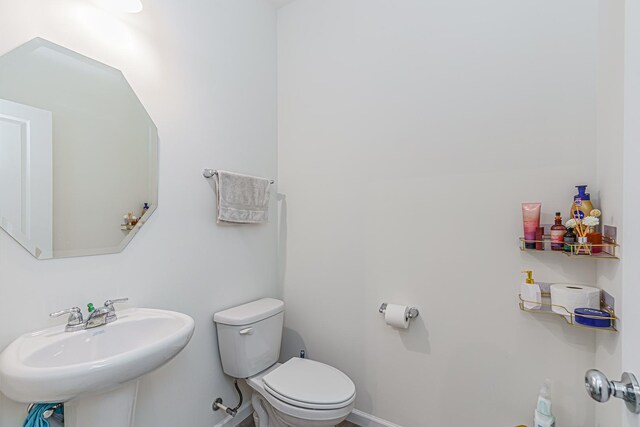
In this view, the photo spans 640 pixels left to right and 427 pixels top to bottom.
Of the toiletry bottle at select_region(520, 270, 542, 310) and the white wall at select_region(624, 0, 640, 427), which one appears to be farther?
the toiletry bottle at select_region(520, 270, 542, 310)

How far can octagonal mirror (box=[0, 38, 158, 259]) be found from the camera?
1.03 m

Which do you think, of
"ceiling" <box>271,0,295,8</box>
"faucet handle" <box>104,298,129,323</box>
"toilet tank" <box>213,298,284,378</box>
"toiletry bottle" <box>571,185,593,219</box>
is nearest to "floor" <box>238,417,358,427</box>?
"toilet tank" <box>213,298,284,378</box>

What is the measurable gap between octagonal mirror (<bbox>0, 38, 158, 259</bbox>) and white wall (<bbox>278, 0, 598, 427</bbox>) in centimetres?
97

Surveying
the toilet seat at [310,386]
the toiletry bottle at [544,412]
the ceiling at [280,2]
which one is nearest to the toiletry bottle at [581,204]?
the toiletry bottle at [544,412]

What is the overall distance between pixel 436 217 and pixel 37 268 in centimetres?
167

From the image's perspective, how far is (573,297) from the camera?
44.7 inches

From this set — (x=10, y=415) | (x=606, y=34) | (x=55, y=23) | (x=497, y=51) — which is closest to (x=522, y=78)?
(x=497, y=51)

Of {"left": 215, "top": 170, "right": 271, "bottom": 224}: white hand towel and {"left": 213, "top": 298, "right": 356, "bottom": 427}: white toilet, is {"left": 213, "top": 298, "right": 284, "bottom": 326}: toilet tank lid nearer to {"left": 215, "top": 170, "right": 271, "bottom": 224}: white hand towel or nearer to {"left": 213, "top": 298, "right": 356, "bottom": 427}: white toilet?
{"left": 213, "top": 298, "right": 356, "bottom": 427}: white toilet

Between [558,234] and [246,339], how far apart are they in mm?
1517

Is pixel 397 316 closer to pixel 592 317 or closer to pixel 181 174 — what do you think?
pixel 592 317

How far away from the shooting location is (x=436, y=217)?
1550 mm

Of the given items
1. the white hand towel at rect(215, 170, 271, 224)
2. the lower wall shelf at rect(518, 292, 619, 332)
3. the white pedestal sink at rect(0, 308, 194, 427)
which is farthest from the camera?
the white hand towel at rect(215, 170, 271, 224)

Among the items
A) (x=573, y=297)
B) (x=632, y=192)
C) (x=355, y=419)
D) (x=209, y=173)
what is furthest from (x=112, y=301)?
(x=573, y=297)

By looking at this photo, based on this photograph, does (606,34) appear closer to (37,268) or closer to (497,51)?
(497,51)
